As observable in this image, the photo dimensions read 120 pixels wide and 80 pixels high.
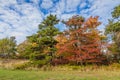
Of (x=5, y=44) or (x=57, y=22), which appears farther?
(x=5, y=44)

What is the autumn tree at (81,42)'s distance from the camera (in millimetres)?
27531

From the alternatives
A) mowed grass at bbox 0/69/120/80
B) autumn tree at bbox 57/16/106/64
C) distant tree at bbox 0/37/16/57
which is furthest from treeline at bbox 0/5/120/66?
distant tree at bbox 0/37/16/57

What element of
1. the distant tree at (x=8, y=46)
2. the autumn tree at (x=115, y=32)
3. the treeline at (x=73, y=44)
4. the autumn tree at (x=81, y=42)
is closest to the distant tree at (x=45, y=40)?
the treeline at (x=73, y=44)

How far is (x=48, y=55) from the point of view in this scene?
3003 cm

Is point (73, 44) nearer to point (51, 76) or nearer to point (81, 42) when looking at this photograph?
point (81, 42)

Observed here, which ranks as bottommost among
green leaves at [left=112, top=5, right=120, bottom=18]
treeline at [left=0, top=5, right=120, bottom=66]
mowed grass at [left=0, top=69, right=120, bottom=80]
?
mowed grass at [left=0, top=69, right=120, bottom=80]

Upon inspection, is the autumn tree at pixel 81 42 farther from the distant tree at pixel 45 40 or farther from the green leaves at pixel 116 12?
the green leaves at pixel 116 12

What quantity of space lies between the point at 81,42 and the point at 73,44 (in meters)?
1.33

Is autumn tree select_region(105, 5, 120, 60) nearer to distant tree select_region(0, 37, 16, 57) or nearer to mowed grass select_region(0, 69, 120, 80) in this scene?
mowed grass select_region(0, 69, 120, 80)

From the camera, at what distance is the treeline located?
2781 centimetres

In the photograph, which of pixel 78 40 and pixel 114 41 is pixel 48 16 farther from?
pixel 114 41

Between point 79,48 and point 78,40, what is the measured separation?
126cm

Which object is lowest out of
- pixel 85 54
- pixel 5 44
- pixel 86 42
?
pixel 85 54

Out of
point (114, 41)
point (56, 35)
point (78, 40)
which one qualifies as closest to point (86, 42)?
point (78, 40)
